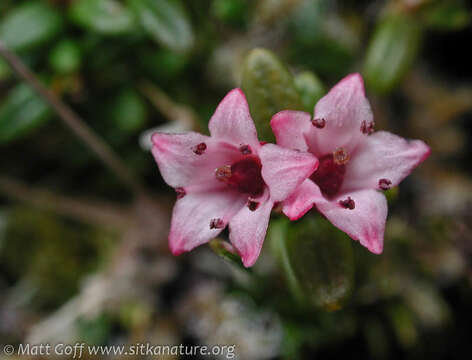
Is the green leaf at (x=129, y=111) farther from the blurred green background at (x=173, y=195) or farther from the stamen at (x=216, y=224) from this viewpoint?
the stamen at (x=216, y=224)

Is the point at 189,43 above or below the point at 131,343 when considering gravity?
above

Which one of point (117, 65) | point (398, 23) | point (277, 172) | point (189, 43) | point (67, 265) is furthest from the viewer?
point (67, 265)

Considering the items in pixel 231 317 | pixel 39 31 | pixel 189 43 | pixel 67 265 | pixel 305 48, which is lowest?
pixel 231 317

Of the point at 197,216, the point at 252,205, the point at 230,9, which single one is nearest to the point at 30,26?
the point at 230,9

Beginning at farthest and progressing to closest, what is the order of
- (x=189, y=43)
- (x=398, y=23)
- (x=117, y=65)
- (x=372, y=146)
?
(x=117, y=65) < (x=398, y=23) < (x=189, y=43) < (x=372, y=146)

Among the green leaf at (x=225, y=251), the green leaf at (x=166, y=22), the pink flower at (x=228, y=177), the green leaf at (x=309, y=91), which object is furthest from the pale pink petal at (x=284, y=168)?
the green leaf at (x=166, y=22)

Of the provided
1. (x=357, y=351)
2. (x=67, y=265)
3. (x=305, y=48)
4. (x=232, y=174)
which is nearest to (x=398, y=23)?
(x=305, y=48)

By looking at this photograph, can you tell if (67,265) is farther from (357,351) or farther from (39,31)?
(357,351)
